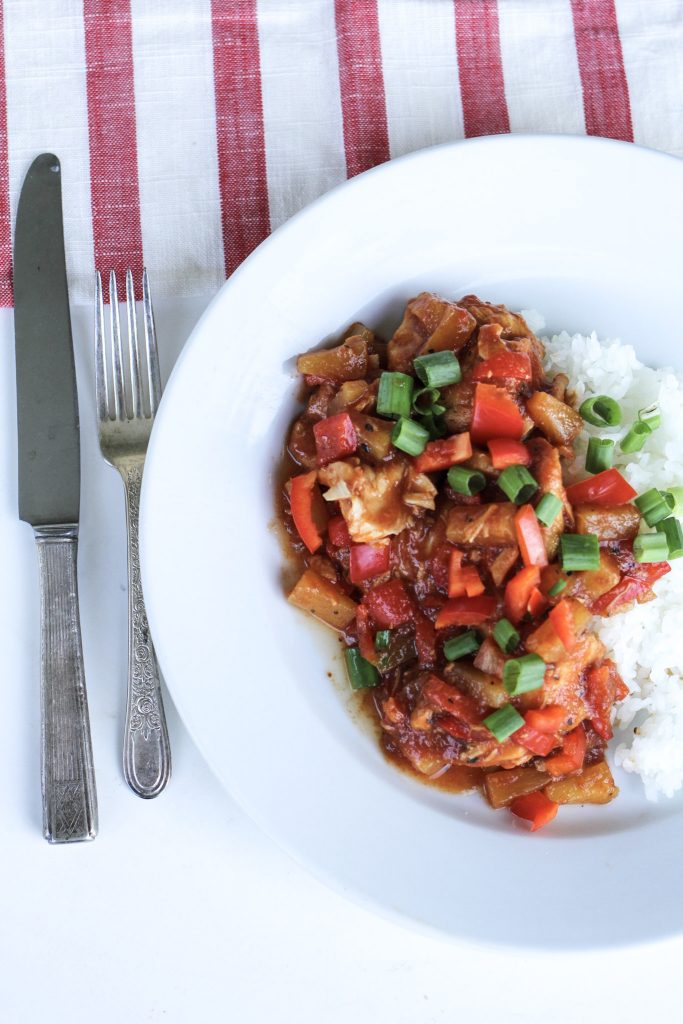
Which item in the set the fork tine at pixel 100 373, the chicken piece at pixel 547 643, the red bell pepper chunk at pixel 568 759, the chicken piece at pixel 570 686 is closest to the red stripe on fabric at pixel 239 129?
the fork tine at pixel 100 373

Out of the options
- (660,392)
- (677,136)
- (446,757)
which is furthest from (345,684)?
(677,136)

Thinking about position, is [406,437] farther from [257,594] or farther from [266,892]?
[266,892]

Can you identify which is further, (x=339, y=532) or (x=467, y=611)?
(x=339, y=532)

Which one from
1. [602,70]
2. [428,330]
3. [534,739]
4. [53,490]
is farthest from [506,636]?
[602,70]

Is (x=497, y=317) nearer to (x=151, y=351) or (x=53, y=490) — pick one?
(x=151, y=351)

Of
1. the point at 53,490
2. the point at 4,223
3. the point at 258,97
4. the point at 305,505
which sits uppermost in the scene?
the point at 258,97

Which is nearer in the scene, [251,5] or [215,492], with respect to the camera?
[215,492]

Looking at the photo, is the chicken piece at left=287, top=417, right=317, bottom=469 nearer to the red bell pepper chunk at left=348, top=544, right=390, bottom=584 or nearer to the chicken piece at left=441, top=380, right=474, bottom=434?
the red bell pepper chunk at left=348, top=544, right=390, bottom=584
